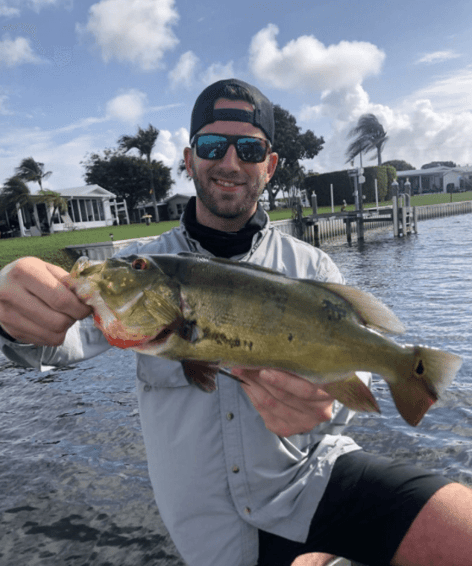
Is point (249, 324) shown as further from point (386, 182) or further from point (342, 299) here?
point (386, 182)

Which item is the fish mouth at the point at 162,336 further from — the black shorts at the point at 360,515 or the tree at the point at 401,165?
the tree at the point at 401,165

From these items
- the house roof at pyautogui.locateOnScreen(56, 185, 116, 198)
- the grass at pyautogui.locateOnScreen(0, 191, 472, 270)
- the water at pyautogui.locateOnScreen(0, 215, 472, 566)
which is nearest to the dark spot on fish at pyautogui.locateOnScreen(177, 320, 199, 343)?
the water at pyautogui.locateOnScreen(0, 215, 472, 566)

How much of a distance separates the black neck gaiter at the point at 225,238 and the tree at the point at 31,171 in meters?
61.3

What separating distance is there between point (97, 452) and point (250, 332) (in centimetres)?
474

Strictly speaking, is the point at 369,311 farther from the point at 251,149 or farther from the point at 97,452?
the point at 97,452

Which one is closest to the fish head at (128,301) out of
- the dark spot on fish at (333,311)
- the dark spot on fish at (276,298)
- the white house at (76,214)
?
the dark spot on fish at (276,298)

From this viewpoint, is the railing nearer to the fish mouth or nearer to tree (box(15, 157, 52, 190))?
the fish mouth

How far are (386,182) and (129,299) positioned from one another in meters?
74.3

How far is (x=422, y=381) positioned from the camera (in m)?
1.99

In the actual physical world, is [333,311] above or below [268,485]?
above

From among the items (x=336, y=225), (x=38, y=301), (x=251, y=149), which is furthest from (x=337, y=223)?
(x=38, y=301)

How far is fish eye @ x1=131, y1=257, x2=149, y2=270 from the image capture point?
2.14m

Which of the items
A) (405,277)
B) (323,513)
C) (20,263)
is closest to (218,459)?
(323,513)

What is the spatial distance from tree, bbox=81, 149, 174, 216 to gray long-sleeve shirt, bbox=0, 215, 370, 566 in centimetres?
6851
